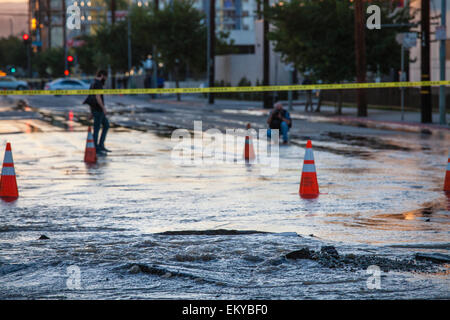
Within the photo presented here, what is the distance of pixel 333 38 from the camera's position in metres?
39.3

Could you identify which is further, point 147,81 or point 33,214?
point 147,81

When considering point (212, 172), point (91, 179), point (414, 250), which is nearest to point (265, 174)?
point (212, 172)

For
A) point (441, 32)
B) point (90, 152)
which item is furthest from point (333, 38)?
point (90, 152)

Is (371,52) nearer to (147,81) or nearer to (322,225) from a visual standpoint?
(322,225)

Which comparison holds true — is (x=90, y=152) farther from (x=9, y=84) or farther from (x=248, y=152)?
(x=9, y=84)

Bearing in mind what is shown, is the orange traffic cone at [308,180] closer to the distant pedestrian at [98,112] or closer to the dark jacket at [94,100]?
the distant pedestrian at [98,112]

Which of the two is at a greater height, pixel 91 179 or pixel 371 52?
pixel 371 52

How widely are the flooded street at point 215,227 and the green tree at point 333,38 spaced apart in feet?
69.5

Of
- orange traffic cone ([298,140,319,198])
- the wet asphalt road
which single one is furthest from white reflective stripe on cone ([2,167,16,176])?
orange traffic cone ([298,140,319,198])

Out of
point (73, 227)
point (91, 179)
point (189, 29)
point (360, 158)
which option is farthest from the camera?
point (189, 29)

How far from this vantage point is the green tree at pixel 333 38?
39.3 metres

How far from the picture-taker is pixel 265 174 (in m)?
15.6

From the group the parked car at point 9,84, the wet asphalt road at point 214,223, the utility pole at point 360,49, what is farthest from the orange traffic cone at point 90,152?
the parked car at point 9,84

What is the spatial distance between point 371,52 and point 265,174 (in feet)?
81.8
